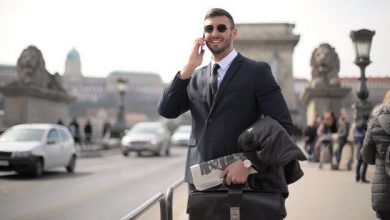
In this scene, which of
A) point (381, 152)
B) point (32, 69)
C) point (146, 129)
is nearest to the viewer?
point (381, 152)

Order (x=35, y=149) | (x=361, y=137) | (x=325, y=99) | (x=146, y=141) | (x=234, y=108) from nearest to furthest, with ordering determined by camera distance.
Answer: (x=234, y=108)
(x=361, y=137)
(x=35, y=149)
(x=325, y=99)
(x=146, y=141)

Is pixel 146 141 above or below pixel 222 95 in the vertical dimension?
below

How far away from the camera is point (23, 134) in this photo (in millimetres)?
14828

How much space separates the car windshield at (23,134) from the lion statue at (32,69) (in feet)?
31.7

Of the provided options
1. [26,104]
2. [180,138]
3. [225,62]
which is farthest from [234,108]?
[180,138]

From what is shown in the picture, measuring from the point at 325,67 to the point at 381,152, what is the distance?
1790 centimetres

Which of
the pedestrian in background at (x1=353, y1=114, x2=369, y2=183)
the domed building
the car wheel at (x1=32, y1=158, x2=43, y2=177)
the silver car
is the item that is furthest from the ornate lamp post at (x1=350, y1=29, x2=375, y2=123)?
the domed building

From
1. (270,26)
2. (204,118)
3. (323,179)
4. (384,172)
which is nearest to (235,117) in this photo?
(204,118)

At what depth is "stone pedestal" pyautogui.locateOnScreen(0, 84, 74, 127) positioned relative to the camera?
76.4 feet

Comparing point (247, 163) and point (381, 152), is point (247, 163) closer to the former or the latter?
point (247, 163)

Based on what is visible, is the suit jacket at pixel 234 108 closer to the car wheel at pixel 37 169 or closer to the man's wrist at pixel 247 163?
the man's wrist at pixel 247 163

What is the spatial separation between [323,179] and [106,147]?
19.2m

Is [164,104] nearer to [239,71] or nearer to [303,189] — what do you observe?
[239,71]

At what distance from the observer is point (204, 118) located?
3.37 metres
